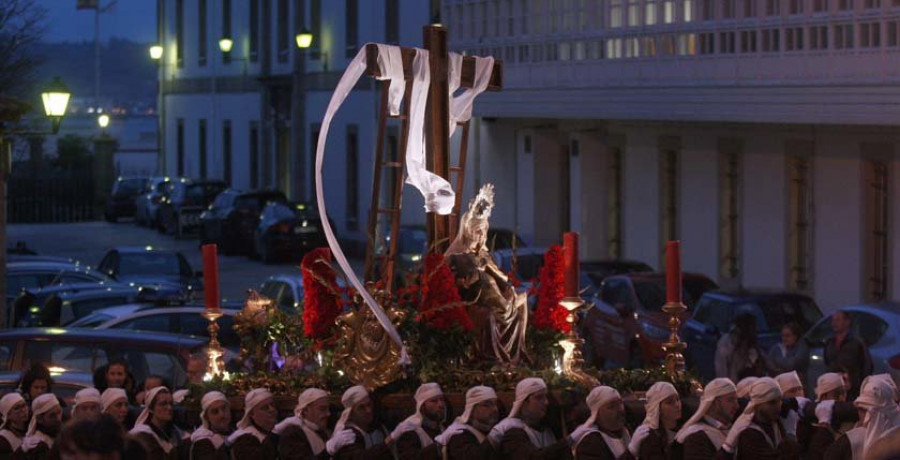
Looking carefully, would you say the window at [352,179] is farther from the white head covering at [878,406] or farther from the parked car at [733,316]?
the white head covering at [878,406]

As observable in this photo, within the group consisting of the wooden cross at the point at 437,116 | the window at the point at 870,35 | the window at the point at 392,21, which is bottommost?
the wooden cross at the point at 437,116

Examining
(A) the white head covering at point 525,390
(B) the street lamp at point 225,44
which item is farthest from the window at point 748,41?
(B) the street lamp at point 225,44

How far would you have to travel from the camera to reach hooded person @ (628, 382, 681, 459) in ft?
33.9

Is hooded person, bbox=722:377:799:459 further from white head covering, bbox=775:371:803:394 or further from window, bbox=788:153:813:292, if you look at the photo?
window, bbox=788:153:813:292

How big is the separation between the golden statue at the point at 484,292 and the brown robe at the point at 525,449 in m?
0.78

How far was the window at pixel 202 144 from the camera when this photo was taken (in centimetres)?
5455

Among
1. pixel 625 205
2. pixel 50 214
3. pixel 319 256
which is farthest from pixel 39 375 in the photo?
pixel 50 214

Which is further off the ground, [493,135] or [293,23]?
[293,23]

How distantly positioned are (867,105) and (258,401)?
11991mm

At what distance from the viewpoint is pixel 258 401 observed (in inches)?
419

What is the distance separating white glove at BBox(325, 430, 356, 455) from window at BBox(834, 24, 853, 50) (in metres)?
12.4

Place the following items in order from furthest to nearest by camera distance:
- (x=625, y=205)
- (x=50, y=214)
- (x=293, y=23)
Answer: (x=50, y=214)
(x=293, y=23)
(x=625, y=205)

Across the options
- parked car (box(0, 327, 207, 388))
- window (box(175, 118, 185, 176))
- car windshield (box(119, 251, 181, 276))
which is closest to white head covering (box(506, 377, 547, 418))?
parked car (box(0, 327, 207, 388))

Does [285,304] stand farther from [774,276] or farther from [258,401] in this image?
[258,401]
